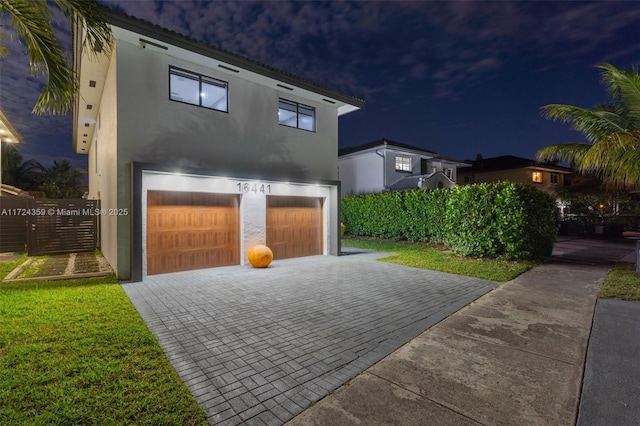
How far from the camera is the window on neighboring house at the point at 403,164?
2478 cm

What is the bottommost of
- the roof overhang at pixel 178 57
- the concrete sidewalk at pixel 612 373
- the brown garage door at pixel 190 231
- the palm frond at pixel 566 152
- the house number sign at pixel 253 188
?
the concrete sidewalk at pixel 612 373

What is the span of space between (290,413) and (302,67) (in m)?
60.6

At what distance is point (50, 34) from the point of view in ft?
14.2

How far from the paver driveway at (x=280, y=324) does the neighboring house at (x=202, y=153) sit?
1.26m

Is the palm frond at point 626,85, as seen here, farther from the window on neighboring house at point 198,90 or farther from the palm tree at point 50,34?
the palm tree at point 50,34

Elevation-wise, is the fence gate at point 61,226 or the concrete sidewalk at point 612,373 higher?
the fence gate at point 61,226

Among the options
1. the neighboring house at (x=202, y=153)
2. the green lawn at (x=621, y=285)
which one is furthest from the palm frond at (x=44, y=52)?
the green lawn at (x=621, y=285)

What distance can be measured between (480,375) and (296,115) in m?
10.6

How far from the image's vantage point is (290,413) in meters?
2.58

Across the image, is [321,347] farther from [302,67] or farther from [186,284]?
[302,67]

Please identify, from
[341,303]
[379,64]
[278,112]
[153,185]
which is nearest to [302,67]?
[379,64]

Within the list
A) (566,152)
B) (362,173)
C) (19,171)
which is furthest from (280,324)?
(19,171)

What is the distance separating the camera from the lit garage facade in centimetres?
827

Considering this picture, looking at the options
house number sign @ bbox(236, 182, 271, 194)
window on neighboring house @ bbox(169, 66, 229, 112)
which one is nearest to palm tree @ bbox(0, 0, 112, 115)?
window on neighboring house @ bbox(169, 66, 229, 112)
